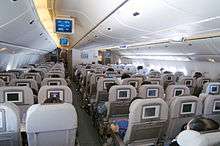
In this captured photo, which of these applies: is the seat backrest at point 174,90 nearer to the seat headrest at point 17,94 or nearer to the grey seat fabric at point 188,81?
the grey seat fabric at point 188,81

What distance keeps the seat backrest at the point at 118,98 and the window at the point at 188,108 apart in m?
1.50

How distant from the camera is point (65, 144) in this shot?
3244mm

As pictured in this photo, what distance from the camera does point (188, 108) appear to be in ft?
12.5

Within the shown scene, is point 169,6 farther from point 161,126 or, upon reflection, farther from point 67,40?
point 67,40

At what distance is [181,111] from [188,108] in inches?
5.3

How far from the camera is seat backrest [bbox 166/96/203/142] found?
12.2 feet

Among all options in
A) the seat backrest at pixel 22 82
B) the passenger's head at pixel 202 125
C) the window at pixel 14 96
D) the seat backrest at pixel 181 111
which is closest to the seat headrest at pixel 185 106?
the seat backrest at pixel 181 111

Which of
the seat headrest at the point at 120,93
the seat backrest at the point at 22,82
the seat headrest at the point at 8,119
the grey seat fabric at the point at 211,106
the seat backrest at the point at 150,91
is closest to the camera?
the seat headrest at the point at 8,119

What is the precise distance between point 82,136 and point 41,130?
2.88m

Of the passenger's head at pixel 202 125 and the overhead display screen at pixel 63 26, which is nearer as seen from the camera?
the passenger's head at pixel 202 125

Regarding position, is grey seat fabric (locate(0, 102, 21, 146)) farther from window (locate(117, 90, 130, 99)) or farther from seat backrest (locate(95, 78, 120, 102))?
seat backrest (locate(95, 78, 120, 102))

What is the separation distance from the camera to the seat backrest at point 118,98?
4955mm

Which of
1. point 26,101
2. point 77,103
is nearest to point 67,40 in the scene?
point 77,103

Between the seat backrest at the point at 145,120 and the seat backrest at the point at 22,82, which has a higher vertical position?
the seat backrest at the point at 22,82
